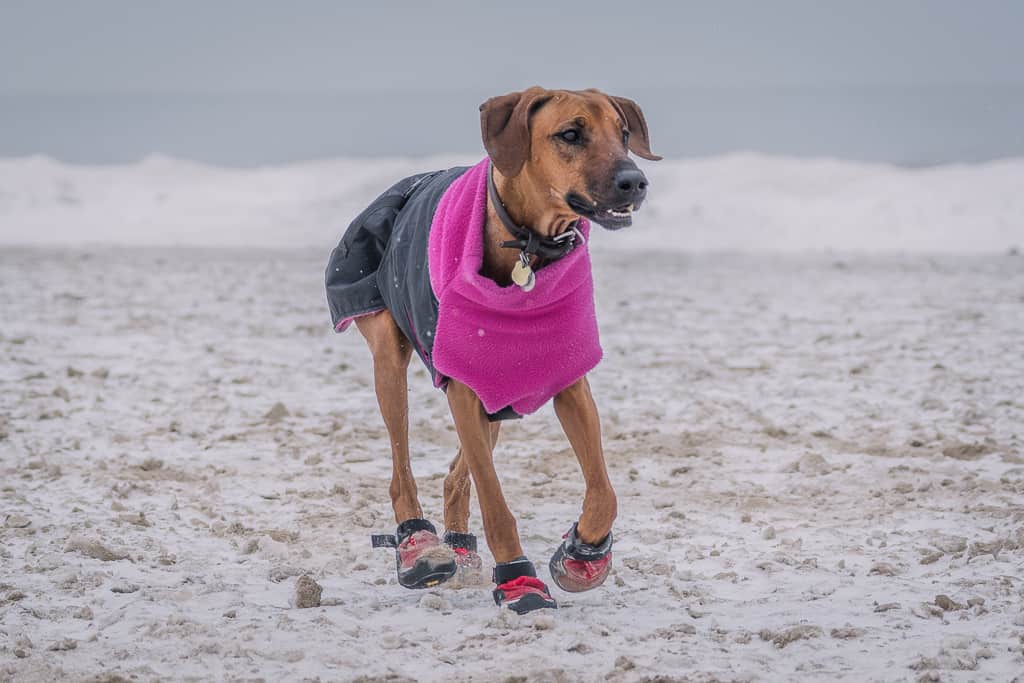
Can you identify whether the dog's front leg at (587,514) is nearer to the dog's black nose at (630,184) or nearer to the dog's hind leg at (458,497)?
the dog's hind leg at (458,497)

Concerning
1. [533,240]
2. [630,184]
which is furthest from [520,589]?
[630,184]

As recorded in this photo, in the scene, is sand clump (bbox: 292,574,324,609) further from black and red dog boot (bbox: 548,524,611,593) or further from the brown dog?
black and red dog boot (bbox: 548,524,611,593)

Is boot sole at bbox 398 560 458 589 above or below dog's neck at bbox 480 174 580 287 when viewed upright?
below

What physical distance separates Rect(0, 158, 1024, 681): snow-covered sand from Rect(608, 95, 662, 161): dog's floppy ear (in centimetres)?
144

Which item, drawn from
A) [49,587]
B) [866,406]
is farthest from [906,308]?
[49,587]

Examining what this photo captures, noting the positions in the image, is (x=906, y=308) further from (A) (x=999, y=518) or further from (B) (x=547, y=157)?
(B) (x=547, y=157)

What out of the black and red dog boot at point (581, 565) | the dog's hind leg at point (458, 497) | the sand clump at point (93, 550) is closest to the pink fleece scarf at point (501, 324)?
the black and red dog boot at point (581, 565)

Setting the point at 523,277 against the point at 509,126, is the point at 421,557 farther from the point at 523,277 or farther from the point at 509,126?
the point at 509,126

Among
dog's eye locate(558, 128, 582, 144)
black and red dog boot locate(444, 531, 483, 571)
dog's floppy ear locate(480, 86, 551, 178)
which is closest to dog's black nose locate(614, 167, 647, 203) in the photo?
dog's eye locate(558, 128, 582, 144)

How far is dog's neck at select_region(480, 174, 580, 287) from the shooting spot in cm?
386

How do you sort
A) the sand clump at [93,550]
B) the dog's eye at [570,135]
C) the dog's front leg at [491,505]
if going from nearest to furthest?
the dog's eye at [570,135], the dog's front leg at [491,505], the sand clump at [93,550]

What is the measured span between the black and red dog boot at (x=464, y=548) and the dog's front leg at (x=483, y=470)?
467 mm

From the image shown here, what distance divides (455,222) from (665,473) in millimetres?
2178

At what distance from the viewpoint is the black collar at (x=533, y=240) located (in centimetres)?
385
